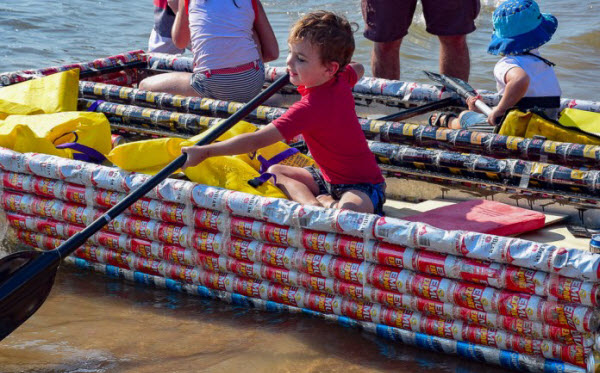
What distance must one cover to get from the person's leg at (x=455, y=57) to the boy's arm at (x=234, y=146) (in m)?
2.64

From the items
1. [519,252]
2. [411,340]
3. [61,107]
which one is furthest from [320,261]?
[61,107]

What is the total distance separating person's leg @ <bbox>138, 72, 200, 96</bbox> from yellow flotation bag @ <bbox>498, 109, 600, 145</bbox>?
1.90m

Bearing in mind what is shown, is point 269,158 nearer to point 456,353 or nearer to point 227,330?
point 227,330

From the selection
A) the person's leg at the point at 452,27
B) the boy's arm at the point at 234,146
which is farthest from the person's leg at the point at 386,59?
the boy's arm at the point at 234,146

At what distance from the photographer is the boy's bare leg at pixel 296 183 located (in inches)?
146

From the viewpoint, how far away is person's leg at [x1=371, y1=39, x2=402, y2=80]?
593 centimetres

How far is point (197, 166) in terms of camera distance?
12.4 ft

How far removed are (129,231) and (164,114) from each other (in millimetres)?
1118

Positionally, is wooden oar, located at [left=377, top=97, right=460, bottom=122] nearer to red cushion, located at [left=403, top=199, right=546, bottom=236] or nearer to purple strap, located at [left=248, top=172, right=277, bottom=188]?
red cushion, located at [left=403, top=199, right=546, bottom=236]

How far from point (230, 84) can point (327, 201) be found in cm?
155

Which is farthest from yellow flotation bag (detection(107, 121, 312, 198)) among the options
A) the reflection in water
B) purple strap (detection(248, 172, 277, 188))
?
the reflection in water

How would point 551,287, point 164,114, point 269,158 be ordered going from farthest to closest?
point 164,114
point 269,158
point 551,287

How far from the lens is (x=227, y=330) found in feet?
11.4

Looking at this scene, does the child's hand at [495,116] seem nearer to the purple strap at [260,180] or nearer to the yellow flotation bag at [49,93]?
the purple strap at [260,180]
